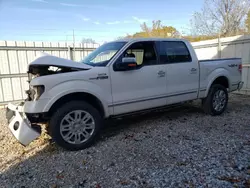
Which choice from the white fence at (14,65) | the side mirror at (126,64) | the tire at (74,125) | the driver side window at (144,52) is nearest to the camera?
the tire at (74,125)

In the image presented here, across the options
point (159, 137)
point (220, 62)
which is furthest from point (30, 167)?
point (220, 62)

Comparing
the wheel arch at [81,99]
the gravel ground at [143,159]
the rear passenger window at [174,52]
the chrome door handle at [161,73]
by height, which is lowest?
the gravel ground at [143,159]

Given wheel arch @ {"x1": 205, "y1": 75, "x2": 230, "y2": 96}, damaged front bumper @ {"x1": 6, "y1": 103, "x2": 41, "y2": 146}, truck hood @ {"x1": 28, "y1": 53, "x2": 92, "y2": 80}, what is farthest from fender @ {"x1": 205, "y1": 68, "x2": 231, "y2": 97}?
damaged front bumper @ {"x1": 6, "y1": 103, "x2": 41, "y2": 146}

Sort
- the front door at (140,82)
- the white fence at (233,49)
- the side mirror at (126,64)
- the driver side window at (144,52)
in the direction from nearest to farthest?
the side mirror at (126,64) < the front door at (140,82) < the driver side window at (144,52) < the white fence at (233,49)

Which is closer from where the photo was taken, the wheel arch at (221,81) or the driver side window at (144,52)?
the driver side window at (144,52)

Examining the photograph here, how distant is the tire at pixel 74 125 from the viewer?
3199 mm

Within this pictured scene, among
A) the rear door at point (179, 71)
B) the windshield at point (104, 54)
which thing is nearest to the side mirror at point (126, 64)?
the windshield at point (104, 54)

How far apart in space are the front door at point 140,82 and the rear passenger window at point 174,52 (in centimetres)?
23

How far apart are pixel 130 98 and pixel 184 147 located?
1.33 m

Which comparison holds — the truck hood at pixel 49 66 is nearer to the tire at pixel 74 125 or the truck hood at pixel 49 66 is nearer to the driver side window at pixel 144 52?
the tire at pixel 74 125

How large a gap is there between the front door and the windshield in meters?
0.19

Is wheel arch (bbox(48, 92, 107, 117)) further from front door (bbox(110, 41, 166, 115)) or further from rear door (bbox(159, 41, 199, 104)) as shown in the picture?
rear door (bbox(159, 41, 199, 104))

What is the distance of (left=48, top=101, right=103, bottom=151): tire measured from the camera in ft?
10.5

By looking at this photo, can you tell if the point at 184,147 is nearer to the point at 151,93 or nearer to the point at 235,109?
the point at 151,93
